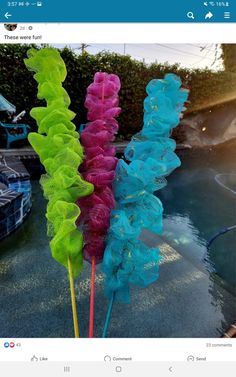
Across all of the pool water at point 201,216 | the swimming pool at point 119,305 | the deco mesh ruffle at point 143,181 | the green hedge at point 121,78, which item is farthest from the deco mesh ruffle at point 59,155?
the green hedge at point 121,78

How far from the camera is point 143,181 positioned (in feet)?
4.76

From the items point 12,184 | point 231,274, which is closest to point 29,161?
point 12,184

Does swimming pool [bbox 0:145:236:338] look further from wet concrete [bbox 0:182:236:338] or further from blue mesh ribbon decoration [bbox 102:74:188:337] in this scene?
blue mesh ribbon decoration [bbox 102:74:188:337]

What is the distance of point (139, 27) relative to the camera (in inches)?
68.7

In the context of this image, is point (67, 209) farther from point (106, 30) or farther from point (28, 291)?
point (28, 291)

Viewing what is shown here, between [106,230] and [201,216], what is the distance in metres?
4.19

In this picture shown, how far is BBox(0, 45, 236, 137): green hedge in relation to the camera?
7.30 m

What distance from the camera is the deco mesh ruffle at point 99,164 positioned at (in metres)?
1.55
